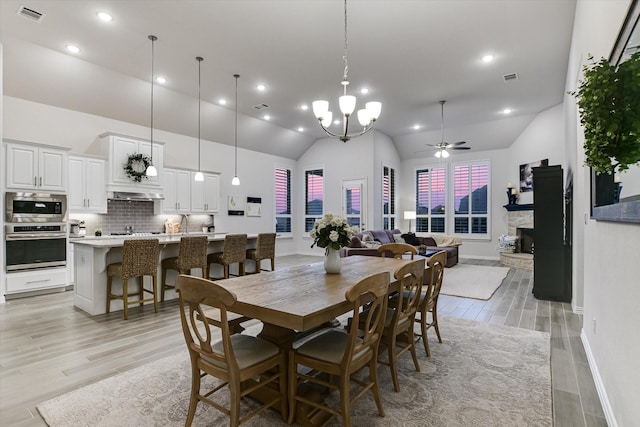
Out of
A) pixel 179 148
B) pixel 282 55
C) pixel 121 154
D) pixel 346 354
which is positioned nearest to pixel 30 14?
pixel 121 154

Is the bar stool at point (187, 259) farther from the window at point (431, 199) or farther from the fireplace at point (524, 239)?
the fireplace at point (524, 239)

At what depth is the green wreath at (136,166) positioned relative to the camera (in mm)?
6453

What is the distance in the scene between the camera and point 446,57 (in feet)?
16.8

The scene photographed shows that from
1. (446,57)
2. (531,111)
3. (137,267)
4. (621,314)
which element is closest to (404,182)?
(531,111)

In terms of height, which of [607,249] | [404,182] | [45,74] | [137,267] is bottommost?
[137,267]

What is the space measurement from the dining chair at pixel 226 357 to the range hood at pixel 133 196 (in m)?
5.56

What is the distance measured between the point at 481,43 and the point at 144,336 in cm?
565

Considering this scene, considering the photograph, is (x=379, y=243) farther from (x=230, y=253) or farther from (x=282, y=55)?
(x=282, y=55)

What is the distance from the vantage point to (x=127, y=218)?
6918mm

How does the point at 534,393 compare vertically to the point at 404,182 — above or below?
below

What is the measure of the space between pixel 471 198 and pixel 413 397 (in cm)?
868

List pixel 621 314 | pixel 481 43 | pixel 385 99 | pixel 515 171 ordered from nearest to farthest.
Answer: pixel 621 314
pixel 481 43
pixel 385 99
pixel 515 171

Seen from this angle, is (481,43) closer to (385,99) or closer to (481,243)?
(385,99)

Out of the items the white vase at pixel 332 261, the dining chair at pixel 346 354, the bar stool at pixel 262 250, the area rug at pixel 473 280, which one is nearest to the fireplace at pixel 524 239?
the area rug at pixel 473 280
